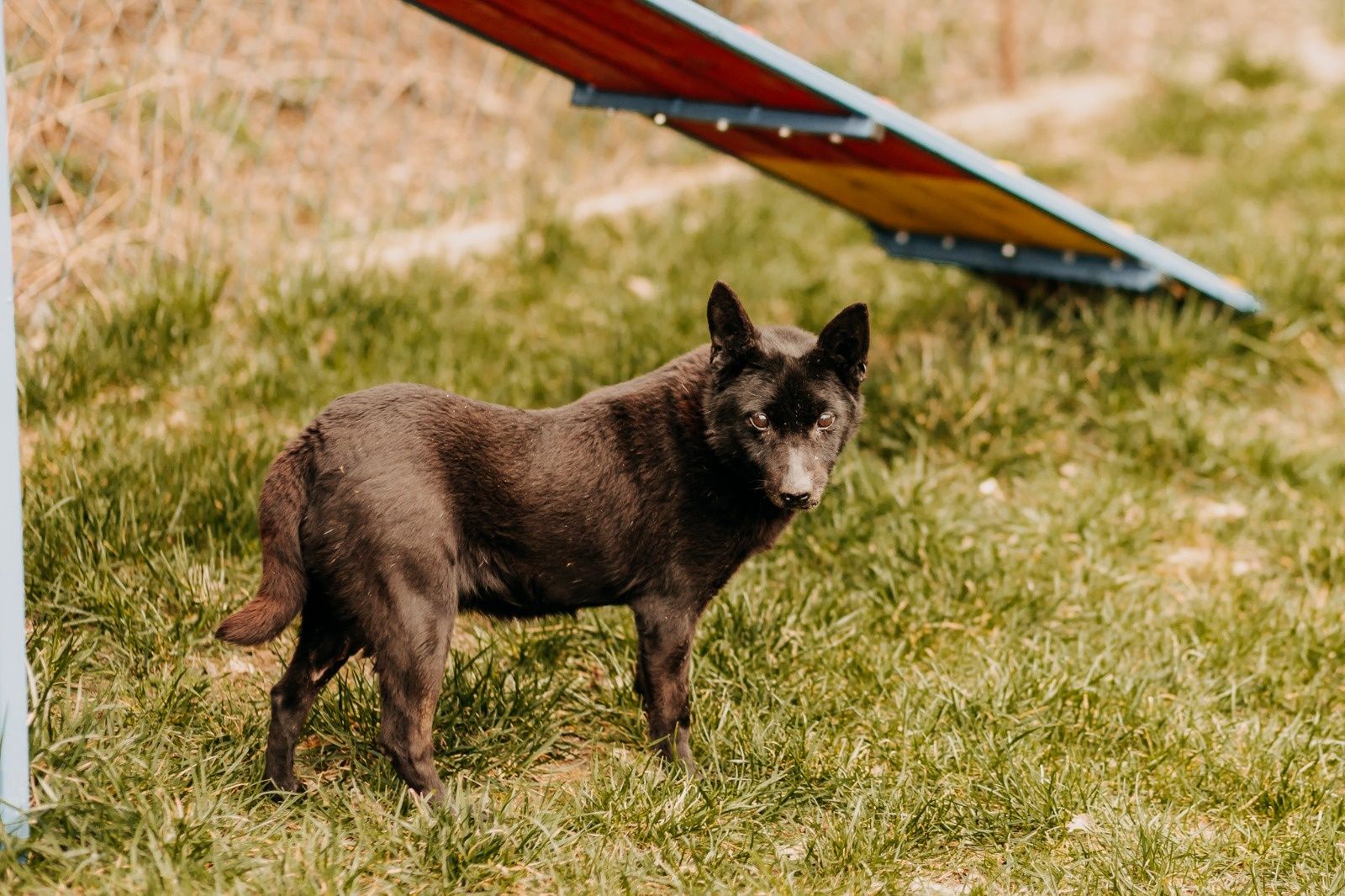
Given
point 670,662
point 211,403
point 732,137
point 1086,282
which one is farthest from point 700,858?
point 1086,282

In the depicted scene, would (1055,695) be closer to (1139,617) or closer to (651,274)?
(1139,617)

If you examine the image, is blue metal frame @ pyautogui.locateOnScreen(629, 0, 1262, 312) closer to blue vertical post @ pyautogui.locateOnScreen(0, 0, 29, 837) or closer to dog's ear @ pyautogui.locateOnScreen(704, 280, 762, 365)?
dog's ear @ pyautogui.locateOnScreen(704, 280, 762, 365)

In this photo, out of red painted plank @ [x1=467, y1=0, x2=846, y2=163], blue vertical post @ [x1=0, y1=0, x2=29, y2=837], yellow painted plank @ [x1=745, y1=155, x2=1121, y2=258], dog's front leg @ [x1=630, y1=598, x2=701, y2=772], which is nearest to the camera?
blue vertical post @ [x1=0, y1=0, x2=29, y2=837]

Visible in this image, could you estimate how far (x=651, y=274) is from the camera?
238 inches

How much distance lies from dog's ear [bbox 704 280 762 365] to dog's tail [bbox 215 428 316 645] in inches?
37.4

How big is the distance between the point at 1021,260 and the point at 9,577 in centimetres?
403

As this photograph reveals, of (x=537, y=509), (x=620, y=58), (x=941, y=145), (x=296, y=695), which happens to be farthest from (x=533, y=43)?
(x=296, y=695)

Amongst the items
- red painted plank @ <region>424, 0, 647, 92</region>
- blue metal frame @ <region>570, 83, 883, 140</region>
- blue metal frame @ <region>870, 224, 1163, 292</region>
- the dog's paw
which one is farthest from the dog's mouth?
blue metal frame @ <region>870, 224, 1163, 292</region>

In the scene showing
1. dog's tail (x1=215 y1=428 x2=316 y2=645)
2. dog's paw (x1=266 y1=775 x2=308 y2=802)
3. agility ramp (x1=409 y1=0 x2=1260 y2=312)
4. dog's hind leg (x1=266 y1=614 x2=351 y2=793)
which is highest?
agility ramp (x1=409 y1=0 x2=1260 y2=312)

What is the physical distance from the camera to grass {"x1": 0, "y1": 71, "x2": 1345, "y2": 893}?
Answer: 2998 millimetres

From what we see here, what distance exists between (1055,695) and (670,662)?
1.12 metres

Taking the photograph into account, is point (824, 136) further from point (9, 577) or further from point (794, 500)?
point (9, 577)

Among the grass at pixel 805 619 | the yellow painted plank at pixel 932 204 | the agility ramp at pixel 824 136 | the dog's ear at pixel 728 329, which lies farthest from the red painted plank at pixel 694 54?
the grass at pixel 805 619

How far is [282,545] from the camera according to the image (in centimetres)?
288
